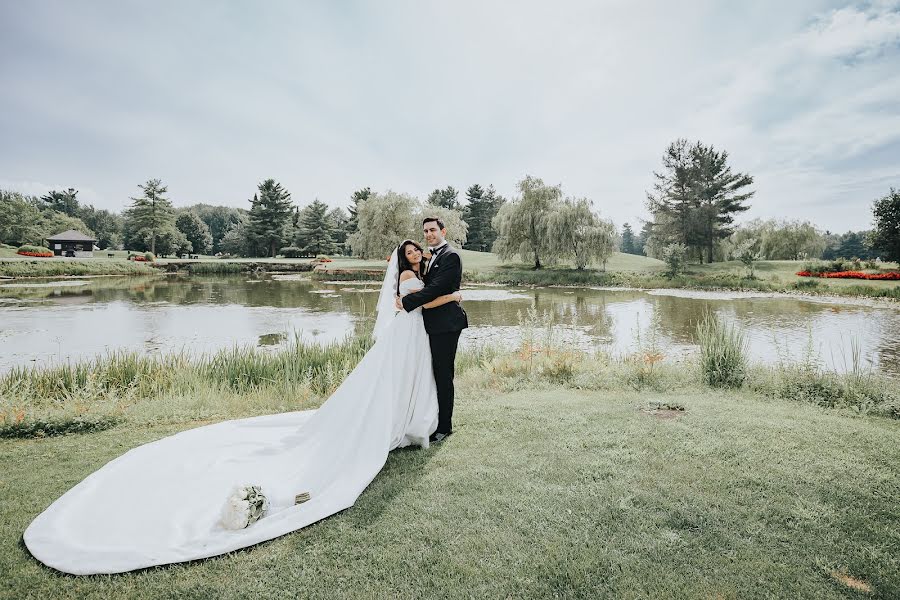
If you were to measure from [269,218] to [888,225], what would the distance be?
60.1 metres

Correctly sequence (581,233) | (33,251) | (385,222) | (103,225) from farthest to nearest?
(103,225) < (33,251) < (385,222) < (581,233)

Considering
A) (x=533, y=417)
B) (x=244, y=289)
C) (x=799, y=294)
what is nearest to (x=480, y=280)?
(x=244, y=289)

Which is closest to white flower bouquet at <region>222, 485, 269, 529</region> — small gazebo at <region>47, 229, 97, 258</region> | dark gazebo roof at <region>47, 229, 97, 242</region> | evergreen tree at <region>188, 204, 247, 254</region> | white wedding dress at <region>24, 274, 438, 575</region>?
white wedding dress at <region>24, 274, 438, 575</region>

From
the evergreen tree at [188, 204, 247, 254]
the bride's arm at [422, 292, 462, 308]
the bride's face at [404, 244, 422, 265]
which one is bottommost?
the bride's arm at [422, 292, 462, 308]

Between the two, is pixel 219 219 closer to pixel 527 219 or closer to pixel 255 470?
pixel 527 219

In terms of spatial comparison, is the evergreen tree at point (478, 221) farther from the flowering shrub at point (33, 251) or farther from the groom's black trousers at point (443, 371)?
the groom's black trousers at point (443, 371)

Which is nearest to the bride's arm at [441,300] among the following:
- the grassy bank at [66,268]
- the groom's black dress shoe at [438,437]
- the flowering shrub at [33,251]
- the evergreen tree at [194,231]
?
the groom's black dress shoe at [438,437]

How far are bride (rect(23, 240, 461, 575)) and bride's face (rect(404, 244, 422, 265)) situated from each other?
12 millimetres

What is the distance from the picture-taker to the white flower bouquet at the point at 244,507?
3055 mm

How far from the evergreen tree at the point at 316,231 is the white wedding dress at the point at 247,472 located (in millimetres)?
55677

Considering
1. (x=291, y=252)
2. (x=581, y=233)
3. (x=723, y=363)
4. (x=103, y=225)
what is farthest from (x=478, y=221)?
(x=103, y=225)

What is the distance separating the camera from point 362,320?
1057cm

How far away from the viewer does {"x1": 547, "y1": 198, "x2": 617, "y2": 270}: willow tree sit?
102 feet

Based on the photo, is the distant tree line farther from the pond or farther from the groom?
the groom
